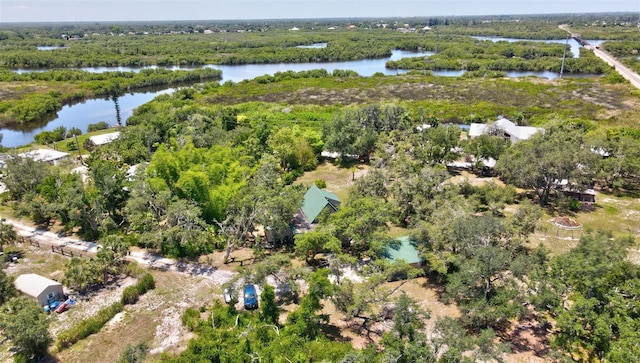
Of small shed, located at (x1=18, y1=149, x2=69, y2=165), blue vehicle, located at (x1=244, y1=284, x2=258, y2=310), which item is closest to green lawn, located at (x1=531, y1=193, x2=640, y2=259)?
blue vehicle, located at (x1=244, y1=284, x2=258, y2=310)

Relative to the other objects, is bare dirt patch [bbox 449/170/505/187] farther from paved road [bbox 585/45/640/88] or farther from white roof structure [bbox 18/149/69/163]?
paved road [bbox 585/45/640/88]

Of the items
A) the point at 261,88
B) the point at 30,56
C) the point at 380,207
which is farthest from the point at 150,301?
the point at 30,56

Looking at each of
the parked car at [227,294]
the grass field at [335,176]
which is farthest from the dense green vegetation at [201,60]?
the parked car at [227,294]

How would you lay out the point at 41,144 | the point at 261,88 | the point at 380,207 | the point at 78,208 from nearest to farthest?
1. the point at 380,207
2. the point at 78,208
3. the point at 41,144
4. the point at 261,88

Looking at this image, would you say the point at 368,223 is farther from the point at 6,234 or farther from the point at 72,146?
the point at 72,146

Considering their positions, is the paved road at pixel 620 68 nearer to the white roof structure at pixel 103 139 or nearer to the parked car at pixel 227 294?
the parked car at pixel 227 294

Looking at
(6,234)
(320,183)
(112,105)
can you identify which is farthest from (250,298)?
(112,105)

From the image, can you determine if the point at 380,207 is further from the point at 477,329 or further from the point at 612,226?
the point at 612,226

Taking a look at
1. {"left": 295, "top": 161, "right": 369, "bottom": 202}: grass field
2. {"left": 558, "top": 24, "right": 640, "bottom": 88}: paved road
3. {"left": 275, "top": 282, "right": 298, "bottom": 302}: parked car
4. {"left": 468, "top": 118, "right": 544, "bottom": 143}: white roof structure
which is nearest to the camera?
{"left": 275, "top": 282, "right": 298, "bottom": 302}: parked car
